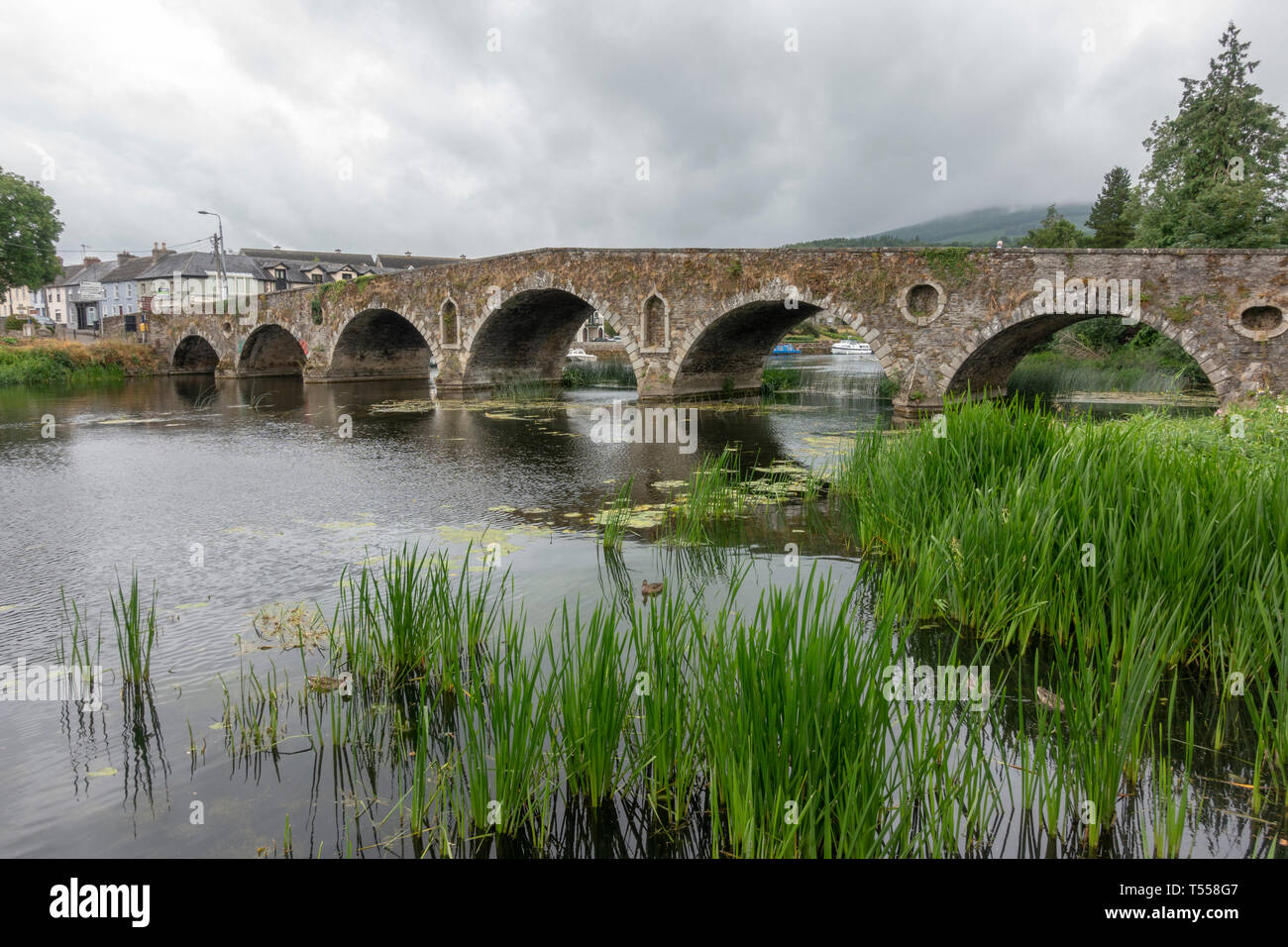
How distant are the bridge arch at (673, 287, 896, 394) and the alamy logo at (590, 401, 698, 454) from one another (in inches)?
78.6

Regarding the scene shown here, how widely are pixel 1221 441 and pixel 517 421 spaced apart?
50.1ft

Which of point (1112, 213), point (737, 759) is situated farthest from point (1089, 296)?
point (1112, 213)

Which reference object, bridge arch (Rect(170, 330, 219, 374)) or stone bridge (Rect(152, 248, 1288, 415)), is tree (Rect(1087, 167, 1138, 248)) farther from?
bridge arch (Rect(170, 330, 219, 374))

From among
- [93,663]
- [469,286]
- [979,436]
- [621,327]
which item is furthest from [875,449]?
[469,286]

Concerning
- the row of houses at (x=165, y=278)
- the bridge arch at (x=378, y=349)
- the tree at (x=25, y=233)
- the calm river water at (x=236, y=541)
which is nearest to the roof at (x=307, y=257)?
the row of houses at (x=165, y=278)

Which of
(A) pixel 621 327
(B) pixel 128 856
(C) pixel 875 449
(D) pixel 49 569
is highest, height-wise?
(A) pixel 621 327

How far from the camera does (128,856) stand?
3.70 m

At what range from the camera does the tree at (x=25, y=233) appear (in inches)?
1987

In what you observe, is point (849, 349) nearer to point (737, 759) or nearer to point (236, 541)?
point (236, 541)

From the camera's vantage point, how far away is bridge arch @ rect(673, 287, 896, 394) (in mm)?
21828

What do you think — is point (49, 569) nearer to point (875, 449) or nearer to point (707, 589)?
point (707, 589)

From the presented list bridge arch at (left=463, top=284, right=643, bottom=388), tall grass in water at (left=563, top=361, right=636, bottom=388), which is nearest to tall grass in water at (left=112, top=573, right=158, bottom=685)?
bridge arch at (left=463, top=284, right=643, bottom=388)
